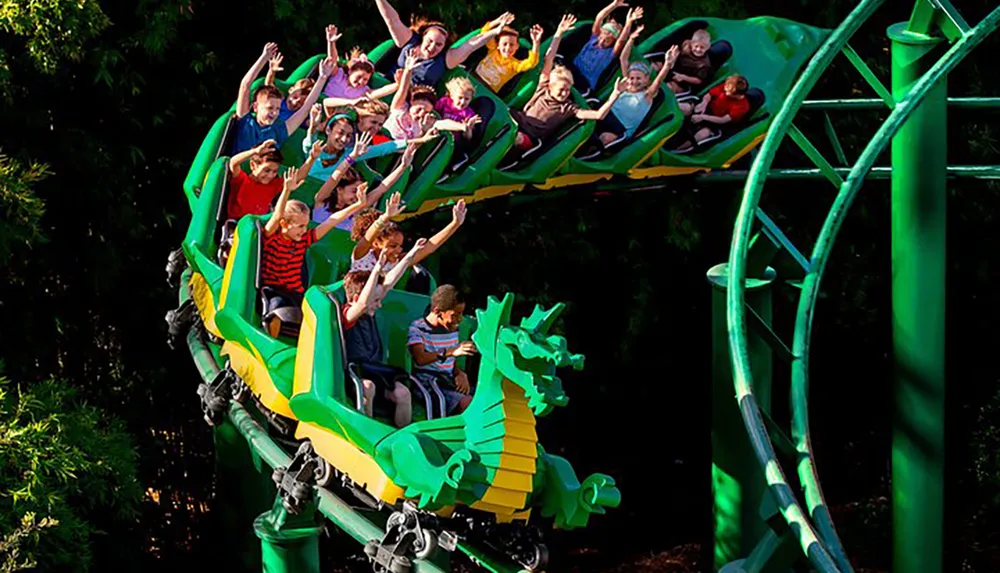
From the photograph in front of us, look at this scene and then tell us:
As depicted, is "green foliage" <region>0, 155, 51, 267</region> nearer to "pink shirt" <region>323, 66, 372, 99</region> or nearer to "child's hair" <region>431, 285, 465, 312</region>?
"pink shirt" <region>323, 66, 372, 99</region>

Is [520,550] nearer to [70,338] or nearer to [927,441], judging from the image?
[927,441]

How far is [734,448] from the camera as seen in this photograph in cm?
921

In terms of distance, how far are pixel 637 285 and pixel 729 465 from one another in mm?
2559

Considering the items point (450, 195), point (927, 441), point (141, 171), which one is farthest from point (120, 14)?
point (927, 441)

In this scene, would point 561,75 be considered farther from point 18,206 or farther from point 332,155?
point 18,206

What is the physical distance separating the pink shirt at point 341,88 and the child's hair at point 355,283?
7.15 feet

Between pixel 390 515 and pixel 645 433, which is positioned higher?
pixel 390 515

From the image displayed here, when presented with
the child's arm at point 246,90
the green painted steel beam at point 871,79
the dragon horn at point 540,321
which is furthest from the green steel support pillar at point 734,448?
the dragon horn at point 540,321

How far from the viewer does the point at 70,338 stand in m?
10.3

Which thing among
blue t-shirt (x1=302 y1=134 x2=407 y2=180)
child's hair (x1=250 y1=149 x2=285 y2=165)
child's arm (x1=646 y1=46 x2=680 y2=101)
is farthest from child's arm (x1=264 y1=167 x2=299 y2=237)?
child's arm (x1=646 y1=46 x2=680 y2=101)

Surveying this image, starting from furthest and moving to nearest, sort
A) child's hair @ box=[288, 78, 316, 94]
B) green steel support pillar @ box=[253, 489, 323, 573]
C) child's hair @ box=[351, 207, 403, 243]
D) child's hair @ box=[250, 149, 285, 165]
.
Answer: child's hair @ box=[288, 78, 316, 94], child's hair @ box=[250, 149, 285, 165], child's hair @ box=[351, 207, 403, 243], green steel support pillar @ box=[253, 489, 323, 573]

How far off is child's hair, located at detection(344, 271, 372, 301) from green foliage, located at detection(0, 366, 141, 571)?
122 cm

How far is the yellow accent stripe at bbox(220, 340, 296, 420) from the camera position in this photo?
6648 millimetres

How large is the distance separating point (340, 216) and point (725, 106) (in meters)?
2.81
